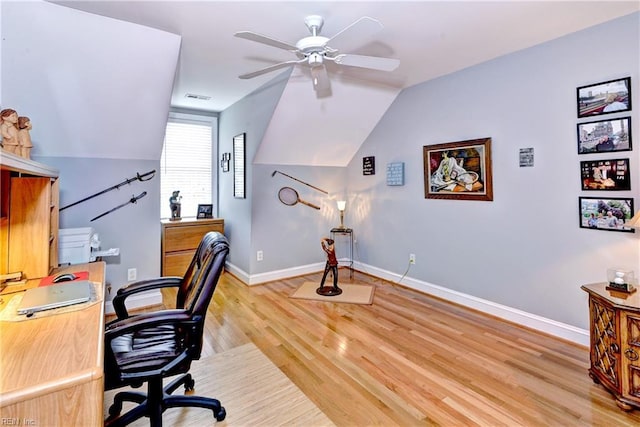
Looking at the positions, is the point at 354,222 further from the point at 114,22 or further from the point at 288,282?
the point at 114,22

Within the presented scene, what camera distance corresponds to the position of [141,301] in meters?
3.28

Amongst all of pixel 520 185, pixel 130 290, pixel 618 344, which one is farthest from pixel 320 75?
pixel 618 344

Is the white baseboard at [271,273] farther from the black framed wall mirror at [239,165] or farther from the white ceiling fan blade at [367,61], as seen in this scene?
the white ceiling fan blade at [367,61]

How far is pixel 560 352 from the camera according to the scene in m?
2.38

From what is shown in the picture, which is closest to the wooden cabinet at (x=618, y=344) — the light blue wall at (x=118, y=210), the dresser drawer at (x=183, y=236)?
the light blue wall at (x=118, y=210)

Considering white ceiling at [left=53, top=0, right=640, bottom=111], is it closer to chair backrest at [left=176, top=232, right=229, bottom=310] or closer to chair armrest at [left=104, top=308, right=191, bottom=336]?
chair backrest at [left=176, top=232, right=229, bottom=310]

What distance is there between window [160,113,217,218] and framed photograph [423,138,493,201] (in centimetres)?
322

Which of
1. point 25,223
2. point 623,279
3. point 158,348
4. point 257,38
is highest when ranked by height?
point 257,38

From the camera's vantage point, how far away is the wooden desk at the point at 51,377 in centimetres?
86

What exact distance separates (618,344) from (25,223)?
352 centimetres

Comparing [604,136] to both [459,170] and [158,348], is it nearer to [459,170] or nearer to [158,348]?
[459,170]

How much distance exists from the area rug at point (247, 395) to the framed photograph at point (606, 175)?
8.27 feet

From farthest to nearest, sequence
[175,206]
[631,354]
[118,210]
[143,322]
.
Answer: [175,206], [118,210], [631,354], [143,322]

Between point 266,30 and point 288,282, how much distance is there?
291cm
